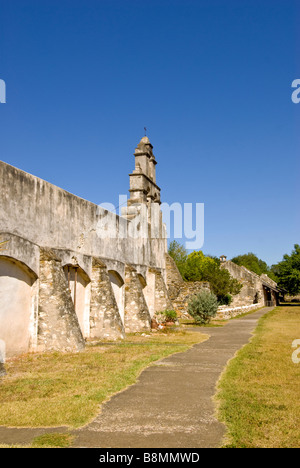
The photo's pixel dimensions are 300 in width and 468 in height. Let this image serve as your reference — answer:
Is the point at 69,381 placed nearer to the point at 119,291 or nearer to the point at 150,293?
the point at 119,291

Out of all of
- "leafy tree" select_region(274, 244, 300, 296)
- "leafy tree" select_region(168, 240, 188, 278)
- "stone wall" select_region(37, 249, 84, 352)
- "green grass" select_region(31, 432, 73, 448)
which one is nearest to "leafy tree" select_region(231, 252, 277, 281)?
"leafy tree" select_region(168, 240, 188, 278)

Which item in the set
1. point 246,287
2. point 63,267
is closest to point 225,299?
point 246,287

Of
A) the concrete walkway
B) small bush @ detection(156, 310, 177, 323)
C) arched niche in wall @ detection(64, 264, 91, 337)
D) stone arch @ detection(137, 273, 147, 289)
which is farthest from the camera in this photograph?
stone arch @ detection(137, 273, 147, 289)

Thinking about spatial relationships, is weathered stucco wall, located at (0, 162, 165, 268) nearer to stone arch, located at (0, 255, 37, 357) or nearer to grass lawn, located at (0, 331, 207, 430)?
stone arch, located at (0, 255, 37, 357)

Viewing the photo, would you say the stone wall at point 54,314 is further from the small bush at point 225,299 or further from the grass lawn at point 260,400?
the small bush at point 225,299

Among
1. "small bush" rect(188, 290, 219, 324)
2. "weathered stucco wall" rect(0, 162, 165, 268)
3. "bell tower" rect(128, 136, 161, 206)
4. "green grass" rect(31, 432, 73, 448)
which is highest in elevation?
"bell tower" rect(128, 136, 161, 206)

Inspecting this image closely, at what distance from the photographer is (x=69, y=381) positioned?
787 cm

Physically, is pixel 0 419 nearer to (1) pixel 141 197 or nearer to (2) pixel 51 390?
(2) pixel 51 390

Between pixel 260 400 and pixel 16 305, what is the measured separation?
6.90 m

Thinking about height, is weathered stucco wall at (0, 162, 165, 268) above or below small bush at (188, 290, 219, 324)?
above

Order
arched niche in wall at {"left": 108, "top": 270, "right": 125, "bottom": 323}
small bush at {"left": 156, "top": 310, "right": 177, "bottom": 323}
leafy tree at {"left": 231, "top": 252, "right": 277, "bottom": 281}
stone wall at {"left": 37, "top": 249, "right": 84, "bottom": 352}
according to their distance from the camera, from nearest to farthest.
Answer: stone wall at {"left": 37, "top": 249, "right": 84, "bottom": 352} < arched niche in wall at {"left": 108, "top": 270, "right": 125, "bottom": 323} < small bush at {"left": 156, "top": 310, "right": 177, "bottom": 323} < leafy tree at {"left": 231, "top": 252, "right": 277, "bottom": 281}

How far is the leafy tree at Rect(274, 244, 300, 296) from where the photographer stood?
44.8 m
